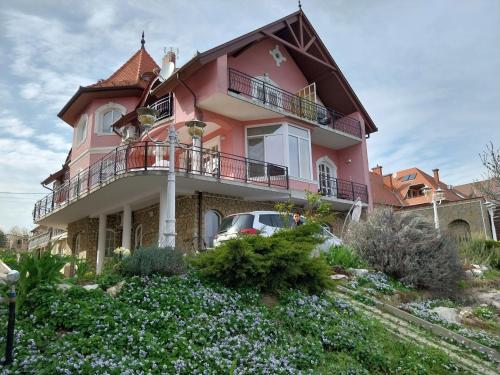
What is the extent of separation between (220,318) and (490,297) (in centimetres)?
754

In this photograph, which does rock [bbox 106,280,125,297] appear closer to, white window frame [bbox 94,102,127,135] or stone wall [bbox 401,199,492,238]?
white window frame [bbox 94,102,127,135]

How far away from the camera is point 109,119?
19.5 metres

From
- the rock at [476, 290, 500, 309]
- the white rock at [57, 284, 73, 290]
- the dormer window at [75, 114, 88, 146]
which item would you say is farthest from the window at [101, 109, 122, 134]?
the rock at [476, 290, 500, 309]

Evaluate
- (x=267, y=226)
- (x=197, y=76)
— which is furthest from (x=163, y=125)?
(x=267, y=226)

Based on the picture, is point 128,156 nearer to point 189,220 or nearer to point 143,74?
point 189,220

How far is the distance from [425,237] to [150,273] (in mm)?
6899

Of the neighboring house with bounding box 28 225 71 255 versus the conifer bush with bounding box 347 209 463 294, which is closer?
the conifer bush with bounding box 347 209 463 294

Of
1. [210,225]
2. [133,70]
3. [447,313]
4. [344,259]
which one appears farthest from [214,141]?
[447,313]

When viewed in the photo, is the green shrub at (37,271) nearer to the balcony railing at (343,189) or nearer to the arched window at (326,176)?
the arched window at (326,176)

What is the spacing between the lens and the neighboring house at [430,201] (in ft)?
85.3

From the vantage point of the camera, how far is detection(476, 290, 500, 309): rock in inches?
380

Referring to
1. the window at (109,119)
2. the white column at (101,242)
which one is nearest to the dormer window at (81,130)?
the window at (109,119)

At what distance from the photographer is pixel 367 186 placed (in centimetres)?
1962

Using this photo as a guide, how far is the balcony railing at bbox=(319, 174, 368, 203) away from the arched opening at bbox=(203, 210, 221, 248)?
6165 millimetres
